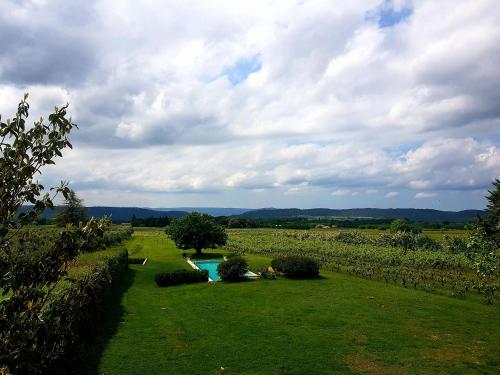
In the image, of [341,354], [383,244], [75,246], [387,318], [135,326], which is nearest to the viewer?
[75,246]

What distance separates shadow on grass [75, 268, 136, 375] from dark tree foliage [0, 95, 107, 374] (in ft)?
44.6

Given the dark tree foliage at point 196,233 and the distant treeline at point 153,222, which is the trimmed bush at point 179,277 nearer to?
the dark tree foliage at point 196,233

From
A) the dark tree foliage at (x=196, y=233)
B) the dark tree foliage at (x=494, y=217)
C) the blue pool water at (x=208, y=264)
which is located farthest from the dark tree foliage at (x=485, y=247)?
the dark tree foliage at (x=196, y=233)

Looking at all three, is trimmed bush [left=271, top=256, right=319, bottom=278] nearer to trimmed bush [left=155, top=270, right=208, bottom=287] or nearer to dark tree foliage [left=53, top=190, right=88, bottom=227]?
trimmed bush [left=155, top=270, right=208, bottom=287]

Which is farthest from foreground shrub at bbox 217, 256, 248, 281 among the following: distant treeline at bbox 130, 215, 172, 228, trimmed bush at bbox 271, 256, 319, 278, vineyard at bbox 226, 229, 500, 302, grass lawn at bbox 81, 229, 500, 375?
distant treeline at bbox 130, 215, 172, 228

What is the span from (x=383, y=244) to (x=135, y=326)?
2755 inches

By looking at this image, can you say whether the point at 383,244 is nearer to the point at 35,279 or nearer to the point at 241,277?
the point at 241,277

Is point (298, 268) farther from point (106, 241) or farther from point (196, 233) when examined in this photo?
point (106, 241)

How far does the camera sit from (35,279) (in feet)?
16.1

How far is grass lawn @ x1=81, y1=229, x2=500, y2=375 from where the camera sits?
18.0 metres

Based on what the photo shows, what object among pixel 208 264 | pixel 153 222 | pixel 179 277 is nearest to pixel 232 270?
pixel 179 277

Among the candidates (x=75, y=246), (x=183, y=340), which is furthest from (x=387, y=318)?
(x=75, y=246)

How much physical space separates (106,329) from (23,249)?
68.0 feet

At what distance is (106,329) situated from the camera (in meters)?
23.0
